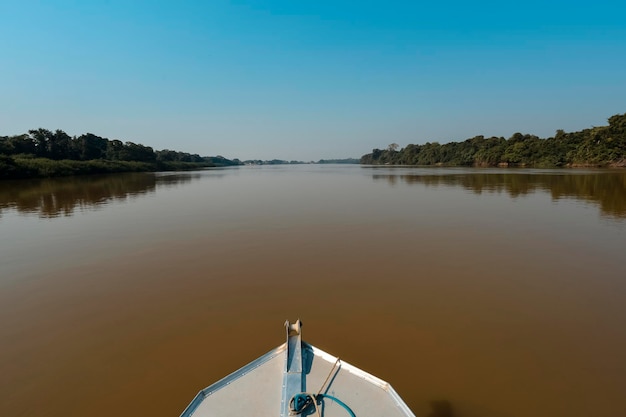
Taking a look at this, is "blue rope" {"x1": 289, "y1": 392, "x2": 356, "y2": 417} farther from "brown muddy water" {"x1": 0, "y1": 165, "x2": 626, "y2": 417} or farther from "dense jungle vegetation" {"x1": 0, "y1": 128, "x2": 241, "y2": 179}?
"dense jungle vegetation" {"x1": 0, "y1": 128, "x2": 241, "y2": 179}

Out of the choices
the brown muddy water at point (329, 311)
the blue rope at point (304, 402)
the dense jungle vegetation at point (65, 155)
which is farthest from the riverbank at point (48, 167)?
the blue rope at point (304, 402)

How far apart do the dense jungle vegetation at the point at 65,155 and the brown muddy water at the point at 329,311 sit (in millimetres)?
42603

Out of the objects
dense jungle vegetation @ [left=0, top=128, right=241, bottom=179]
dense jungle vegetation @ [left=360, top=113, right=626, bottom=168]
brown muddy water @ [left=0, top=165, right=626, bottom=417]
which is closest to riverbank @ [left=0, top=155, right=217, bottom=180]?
dense jungle vegetation @ [left=0, top=128, right=241, bottom=179]

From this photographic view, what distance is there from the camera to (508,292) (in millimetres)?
5801

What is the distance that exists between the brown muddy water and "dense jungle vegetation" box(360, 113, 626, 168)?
59076mm

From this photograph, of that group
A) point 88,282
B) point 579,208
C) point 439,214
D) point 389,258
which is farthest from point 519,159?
point 88,282

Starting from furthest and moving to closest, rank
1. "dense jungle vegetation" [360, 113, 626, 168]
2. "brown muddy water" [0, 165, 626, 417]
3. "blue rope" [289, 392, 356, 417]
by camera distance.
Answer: "dense jungle vegetation" [360, 113, 626, 168], "brown muddy water" [0, 165, 626, 417], "blue rope" [289, 392, 356, 417]

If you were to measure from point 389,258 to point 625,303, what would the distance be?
14.3 ft

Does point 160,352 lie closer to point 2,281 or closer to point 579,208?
point 2,281

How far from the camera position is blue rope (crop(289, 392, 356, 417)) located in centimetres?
252

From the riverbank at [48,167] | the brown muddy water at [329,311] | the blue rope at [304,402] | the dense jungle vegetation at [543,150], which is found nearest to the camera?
the blue rope at [304,402]

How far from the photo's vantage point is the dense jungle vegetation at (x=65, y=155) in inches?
1616

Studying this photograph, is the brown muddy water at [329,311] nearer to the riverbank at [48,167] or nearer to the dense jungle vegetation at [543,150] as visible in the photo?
the riverbank at [48,167]

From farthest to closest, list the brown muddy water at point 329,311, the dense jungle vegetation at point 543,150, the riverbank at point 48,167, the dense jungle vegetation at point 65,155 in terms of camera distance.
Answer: the dense jungle vegetation at point 543,150
the dense jungle vegetation at point 65,155
the riverbank at point 48,167
the brown muddy water at point 329,311
